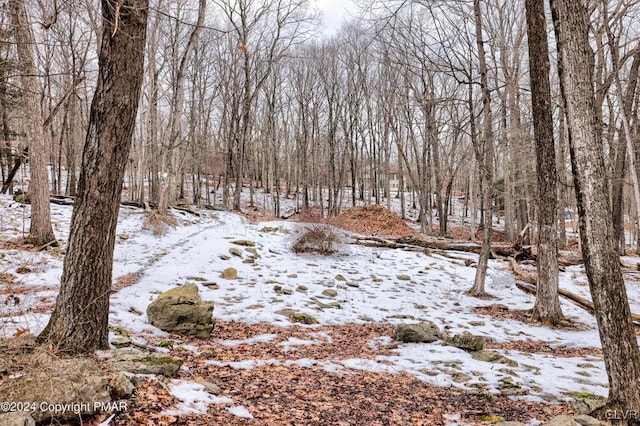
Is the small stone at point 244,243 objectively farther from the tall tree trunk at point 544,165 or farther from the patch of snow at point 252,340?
the tall tree trunk at point 544,165

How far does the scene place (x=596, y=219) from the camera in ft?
10.0

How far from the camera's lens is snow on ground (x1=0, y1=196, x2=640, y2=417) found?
435 cm

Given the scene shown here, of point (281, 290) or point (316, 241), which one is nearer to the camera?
point (281, 290)

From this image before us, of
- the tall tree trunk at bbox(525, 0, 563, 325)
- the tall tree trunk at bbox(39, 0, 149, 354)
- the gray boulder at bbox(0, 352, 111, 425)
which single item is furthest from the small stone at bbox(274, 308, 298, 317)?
the tall tree trunk at bbox(525, 0, 563, 325)

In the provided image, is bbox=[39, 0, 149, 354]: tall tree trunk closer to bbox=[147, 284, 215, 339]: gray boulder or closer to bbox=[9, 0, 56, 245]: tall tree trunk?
bbox=[147, 284, 215, 339]: gray boulder

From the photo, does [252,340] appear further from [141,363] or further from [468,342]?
[468,342]

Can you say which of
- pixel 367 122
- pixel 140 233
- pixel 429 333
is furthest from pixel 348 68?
pixel 429 333

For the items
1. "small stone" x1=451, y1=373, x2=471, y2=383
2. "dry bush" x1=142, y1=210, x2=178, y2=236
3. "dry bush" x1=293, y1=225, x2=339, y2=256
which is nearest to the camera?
"small stone" x1=451, y1=373, x2=471, y2=383

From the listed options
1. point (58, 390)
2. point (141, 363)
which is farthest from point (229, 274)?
point (58, 390)

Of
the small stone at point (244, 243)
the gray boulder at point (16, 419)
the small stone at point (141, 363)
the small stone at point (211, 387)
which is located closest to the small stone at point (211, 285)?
the small stone at point (244, 243)

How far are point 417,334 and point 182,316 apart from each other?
139 inches

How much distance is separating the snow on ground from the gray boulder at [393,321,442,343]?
0.16m

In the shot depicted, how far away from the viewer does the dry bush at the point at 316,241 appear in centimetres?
1111

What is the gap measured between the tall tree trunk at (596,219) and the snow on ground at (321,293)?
37.7 inches
